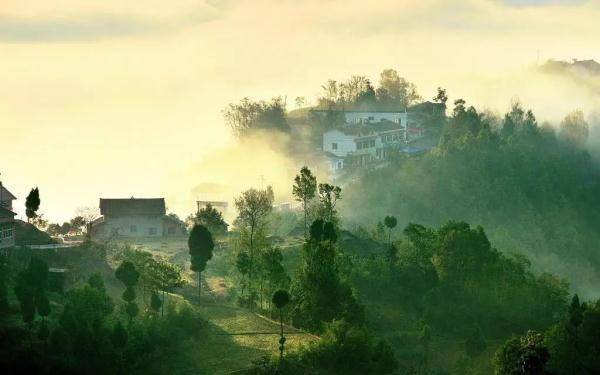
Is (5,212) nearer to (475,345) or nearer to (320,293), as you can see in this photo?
(320,293)

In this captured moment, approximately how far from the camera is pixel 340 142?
421ft

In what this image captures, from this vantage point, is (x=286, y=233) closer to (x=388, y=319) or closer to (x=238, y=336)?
(x=388, y=319)

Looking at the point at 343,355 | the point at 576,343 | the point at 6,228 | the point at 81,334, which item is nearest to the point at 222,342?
the point at 343,355

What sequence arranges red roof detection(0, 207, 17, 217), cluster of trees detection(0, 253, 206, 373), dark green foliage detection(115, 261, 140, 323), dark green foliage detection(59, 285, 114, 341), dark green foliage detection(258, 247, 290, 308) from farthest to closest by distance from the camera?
red roof detection(0, 207, 17, 217)
dark green foliage detection(258, 247, 290, 308)
dark green foliage detection(115, 261, 140, 323)
dark green foliage detection(59, 285, 114, 341)
cluster of trees detection(0, 253, 206, 373)

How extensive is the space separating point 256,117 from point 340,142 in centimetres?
1451

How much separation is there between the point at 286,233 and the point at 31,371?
50.4 metres

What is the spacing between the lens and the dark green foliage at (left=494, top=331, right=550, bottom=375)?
184 ft

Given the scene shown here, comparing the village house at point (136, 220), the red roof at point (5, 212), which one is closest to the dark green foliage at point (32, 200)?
the red roof at point (5, 212)

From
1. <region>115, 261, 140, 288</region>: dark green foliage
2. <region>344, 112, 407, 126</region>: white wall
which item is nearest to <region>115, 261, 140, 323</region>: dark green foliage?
<region>115, 261, 140, 288</region>: dark green foliage

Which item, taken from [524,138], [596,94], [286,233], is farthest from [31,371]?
[596,94]

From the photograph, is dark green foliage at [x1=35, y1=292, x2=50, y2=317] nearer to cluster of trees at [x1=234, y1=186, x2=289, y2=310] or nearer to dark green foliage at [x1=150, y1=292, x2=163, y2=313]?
dark green foliage at [x1=150, y1=292, x2=163, y2=313]

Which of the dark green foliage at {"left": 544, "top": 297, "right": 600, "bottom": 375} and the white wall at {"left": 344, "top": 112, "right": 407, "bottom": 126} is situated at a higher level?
the white wall at {"left": 344, "top": 112, "right": 407, "bottom": 126}

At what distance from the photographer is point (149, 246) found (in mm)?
87062

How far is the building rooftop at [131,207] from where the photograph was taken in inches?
3602
